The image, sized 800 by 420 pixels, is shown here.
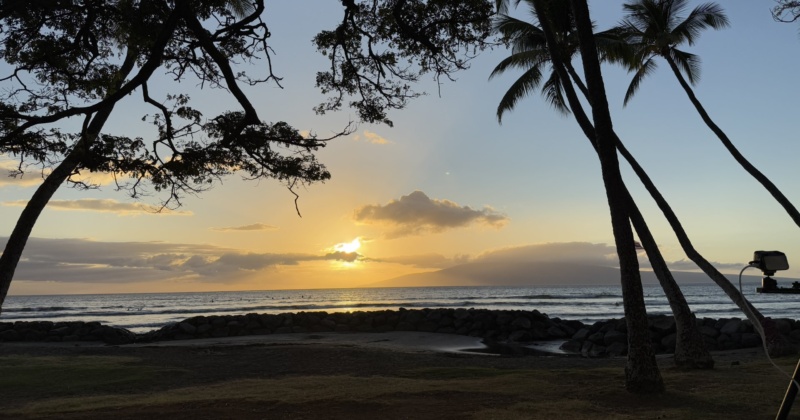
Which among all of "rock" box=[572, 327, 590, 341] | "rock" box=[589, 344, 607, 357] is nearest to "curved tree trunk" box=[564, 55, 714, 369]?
"rock" box=[589, 344, 607, 357]

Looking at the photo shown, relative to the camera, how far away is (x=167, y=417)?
7.47 m

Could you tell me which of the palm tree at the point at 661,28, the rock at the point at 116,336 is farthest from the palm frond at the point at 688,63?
the rock at the point at 116,336

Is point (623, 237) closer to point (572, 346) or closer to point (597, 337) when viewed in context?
point (597, 337)

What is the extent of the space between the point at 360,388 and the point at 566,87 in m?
6.63

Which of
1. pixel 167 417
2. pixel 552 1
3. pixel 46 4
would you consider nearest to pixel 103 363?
pixel 167 417

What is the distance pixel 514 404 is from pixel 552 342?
1576 centimetres

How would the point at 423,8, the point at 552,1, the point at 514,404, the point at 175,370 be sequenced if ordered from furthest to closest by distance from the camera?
the point at 552,1 → the point at 175,370 → the point at 423,8 → the point at 514,404

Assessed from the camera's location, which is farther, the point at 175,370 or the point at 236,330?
the point at 236,330

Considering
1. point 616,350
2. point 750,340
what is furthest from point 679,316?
point 750,340

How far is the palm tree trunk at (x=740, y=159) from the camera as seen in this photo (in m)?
14.1

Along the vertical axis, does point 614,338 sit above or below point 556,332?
above

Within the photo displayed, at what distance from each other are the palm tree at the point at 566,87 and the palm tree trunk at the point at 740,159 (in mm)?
2724

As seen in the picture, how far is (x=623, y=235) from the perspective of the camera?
346 inches

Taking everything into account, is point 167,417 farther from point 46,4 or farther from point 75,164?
point 46,4
